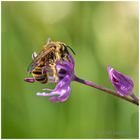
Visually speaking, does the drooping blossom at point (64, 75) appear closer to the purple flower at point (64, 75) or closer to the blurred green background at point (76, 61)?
the purple flower at point (64, 75)

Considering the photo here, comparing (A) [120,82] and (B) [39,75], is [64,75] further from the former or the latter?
(A) [120,82]

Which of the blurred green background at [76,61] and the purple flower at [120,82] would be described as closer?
the purple flower at [120,82]

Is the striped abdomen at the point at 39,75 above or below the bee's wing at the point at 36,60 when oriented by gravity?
below

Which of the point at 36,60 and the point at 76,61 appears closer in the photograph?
the point at 36,60

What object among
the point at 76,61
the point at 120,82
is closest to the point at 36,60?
the point at 120,82

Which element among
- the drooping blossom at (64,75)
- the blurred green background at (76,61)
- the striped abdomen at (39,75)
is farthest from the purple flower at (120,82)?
the blurred green background at (76,61)

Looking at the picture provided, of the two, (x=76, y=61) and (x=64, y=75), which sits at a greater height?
(x=76, y=61)

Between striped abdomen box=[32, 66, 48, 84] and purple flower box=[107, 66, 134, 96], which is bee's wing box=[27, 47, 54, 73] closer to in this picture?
striped abdomen box=[32, 66, 48, 84]
